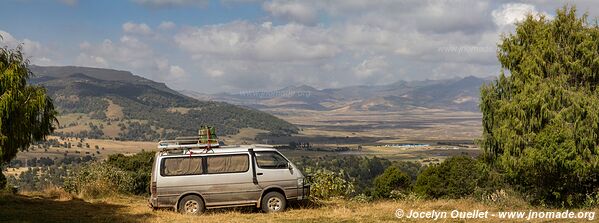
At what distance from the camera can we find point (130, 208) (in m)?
18.7

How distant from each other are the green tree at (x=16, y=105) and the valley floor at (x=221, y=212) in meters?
2.43

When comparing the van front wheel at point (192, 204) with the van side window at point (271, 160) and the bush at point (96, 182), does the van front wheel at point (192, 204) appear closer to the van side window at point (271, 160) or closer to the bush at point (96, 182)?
the van side window at point (271, 160)

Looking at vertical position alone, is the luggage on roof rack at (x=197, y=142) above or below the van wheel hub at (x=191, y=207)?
above

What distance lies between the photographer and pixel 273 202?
657 inches

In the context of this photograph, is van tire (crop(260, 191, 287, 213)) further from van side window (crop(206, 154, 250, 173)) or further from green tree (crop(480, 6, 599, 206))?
green tree (crop(480, 6, 599, 206))

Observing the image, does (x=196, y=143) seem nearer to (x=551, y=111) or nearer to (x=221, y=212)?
(x=221, y=212)

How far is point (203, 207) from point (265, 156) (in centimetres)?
262

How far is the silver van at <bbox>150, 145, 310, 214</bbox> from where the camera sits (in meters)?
16.4

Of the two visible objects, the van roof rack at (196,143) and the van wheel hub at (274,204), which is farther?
the van roof rack at (196,143)

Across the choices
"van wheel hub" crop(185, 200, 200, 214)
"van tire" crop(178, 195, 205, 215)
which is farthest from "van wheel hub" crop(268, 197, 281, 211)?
"van wheel hub" crop(185, 200, 200, 214)

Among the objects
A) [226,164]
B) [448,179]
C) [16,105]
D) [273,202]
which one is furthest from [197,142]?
[448,179]

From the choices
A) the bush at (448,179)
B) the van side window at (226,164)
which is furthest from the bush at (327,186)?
the bush at (448,179)

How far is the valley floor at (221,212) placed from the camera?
1539 centimetres

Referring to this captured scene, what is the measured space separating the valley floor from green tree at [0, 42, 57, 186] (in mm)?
2427
